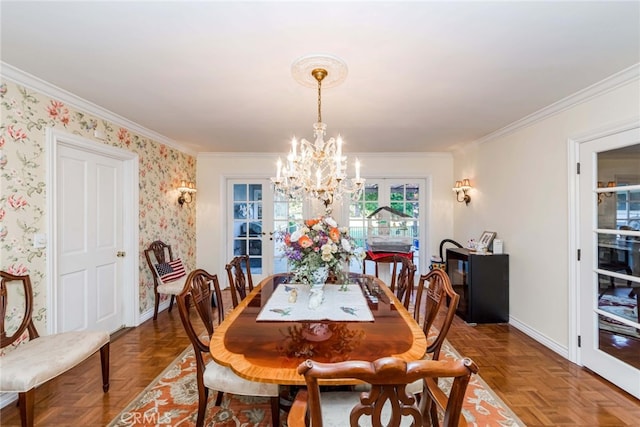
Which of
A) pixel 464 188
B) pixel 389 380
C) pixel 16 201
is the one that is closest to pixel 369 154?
pixel 464 188

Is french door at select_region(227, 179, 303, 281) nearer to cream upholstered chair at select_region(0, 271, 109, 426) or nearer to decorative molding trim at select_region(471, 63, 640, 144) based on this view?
cream upholstered chair at select_region(0, 271, 109, 426)

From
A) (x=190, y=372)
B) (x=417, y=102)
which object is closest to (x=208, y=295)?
(x=190, y=372)

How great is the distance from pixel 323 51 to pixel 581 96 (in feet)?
7.25

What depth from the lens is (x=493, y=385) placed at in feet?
7.30

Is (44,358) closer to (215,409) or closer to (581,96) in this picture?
(215,409)

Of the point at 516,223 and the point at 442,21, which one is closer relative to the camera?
the point at 442,21

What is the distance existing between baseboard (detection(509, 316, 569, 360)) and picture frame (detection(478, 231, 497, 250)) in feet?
2.82

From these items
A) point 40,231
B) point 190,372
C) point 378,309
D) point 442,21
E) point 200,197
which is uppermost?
point 442,21

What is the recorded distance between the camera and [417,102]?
267 cm

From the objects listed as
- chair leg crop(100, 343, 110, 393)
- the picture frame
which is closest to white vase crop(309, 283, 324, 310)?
chair leg crop(100, 343, 110, 393)

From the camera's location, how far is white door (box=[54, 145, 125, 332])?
2625 mm

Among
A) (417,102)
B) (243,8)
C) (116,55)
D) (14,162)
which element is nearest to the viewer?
(243,8)

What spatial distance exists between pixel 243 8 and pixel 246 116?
1.66 meters

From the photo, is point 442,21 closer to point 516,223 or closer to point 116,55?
point 116,55
